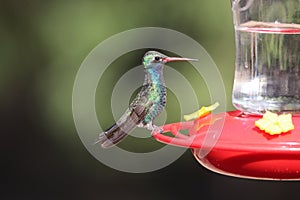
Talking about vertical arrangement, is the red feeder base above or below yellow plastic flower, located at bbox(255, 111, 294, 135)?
below

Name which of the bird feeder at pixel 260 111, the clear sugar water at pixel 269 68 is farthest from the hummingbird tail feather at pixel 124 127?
the clear sugar water at pixel 269 68

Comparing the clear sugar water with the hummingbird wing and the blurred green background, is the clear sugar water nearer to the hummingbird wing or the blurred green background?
the hummingbird wing

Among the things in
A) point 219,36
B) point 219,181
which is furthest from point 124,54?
point 219,181

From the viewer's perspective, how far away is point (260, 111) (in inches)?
128

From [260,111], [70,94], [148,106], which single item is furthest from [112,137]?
[70,94]

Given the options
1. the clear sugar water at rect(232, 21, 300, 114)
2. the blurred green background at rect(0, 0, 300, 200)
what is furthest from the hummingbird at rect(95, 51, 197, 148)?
the blurred green background at rect(0, 0, 300, 200)

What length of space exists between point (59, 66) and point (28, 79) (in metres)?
0.42

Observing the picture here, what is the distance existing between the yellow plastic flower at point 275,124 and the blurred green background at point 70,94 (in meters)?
2.88

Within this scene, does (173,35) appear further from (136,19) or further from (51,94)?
(51,94)

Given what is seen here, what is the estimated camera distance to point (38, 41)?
6430mm

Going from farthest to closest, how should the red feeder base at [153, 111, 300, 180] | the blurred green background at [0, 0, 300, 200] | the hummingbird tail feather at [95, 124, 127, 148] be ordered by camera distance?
the blurred green background at [0, 0, 300, 200]
the hummingbird tail feather at [95, 124, 127, 148]
the red feeder base at [153, 111, 300, 180]

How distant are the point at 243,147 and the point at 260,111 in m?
0.47

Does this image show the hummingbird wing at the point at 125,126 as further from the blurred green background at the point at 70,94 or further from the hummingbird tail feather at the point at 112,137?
the blurred green background at the point at 70,94

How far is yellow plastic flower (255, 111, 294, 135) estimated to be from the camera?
2.88 meters
